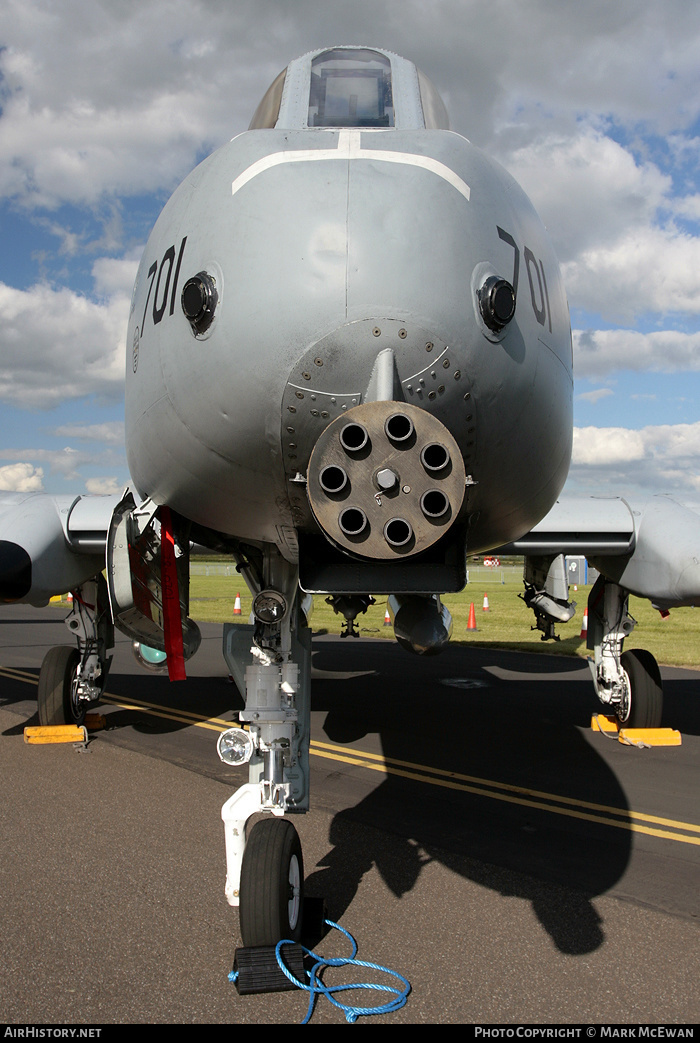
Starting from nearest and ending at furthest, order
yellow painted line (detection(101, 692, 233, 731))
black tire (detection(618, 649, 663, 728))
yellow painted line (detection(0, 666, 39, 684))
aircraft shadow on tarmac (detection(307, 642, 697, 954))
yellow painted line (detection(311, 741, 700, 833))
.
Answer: aircraft shadow on tarmac (detection(307, 642, 697, 954)), yellow painted line (detection(311, 741, 700, 833)), black tire (detection(618, 649, 663, 728)), yellow painted line (detection(101, 692, 233, 731)), yellow painted line (detection(0, 666, 39, 684))

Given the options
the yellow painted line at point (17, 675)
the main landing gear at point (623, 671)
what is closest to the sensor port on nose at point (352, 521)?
the main landing gear at point (623, 671)

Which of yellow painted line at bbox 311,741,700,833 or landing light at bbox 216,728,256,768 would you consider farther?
yellow painted line at bbox 311,741,700,833

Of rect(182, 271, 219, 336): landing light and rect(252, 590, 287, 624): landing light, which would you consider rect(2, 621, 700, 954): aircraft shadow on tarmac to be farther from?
rect(182, 271, 219, 336): landing light

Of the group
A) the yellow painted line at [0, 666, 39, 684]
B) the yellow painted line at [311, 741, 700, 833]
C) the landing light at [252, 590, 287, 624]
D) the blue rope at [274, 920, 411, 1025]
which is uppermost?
the landing light at [252, 590, 287, 624]

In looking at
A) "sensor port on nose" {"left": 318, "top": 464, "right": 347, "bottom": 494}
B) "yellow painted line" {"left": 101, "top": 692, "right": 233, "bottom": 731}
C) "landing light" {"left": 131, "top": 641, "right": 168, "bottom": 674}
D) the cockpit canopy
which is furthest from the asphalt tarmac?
the cockpit canopy

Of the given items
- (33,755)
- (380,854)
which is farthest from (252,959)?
(33,755)

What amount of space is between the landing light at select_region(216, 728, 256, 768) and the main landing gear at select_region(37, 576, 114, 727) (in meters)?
5.44

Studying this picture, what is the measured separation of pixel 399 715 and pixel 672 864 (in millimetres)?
5335

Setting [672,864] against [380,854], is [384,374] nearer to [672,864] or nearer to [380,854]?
[380,854]

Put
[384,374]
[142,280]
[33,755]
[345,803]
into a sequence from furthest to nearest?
1. [33,755]
2. [345,803]
3. [142,280]
4. [384,374]

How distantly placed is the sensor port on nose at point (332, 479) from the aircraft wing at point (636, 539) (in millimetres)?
4915

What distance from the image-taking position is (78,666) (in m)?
8.93

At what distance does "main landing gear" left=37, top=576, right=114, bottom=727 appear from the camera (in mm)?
8719

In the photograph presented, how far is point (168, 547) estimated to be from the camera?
382 centimetres
